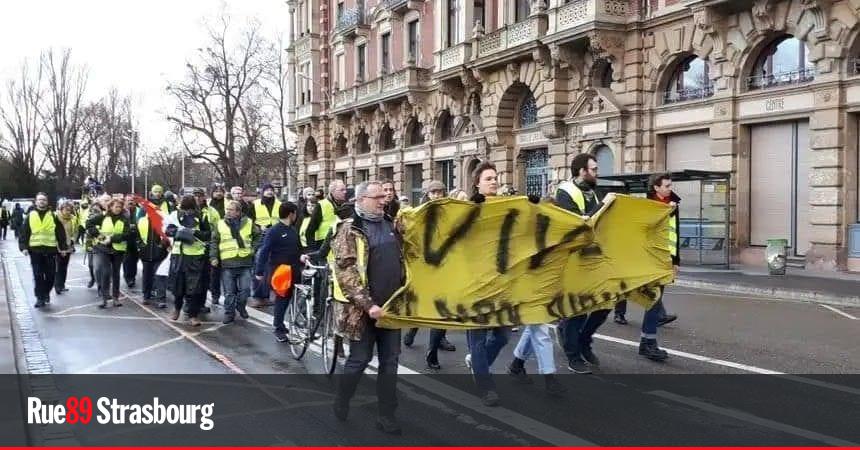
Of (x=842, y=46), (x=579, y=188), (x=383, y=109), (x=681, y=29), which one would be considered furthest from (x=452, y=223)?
(x=383, y=109)

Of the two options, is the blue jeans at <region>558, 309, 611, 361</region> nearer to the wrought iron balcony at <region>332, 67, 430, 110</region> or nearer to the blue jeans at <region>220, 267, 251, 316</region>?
the blue jeans at <region>220, 267, 251, 316</region>

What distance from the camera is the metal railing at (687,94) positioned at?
22406 mm

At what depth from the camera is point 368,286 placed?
229 inches

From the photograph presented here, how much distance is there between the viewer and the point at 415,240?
21.1 ft

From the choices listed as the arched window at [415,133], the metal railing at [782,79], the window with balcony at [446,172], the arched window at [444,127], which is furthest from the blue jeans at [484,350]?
the arched window at [415,133]

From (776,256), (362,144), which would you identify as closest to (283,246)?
(776,256)

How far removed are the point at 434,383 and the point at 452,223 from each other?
5.52 ft

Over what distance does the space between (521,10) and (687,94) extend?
8.51m

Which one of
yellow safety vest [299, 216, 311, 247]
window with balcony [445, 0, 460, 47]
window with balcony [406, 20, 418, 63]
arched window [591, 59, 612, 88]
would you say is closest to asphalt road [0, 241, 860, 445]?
yellow safety vest [299, 216, 311, 247]

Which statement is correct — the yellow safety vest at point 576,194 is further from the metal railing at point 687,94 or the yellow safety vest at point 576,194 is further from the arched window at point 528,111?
the arched window at point 528,111

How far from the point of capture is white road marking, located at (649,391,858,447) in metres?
5.51

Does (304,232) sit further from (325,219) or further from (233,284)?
(233,284)

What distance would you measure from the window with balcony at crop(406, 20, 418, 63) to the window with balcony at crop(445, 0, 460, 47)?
361 cm

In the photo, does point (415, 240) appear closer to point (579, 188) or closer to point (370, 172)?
point (579, 188)
